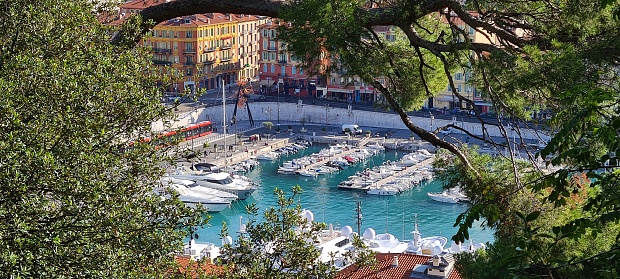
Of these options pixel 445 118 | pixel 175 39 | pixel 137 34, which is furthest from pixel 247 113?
pixel 137 34

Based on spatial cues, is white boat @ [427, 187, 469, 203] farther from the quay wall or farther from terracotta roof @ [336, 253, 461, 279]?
the quay wall

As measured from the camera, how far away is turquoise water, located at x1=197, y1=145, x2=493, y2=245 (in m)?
20.1

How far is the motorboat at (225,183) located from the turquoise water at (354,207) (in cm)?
22

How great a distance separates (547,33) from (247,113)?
98.8 feet

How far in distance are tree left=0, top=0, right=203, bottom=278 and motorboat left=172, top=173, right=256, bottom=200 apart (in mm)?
19674

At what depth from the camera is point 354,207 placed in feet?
72.5

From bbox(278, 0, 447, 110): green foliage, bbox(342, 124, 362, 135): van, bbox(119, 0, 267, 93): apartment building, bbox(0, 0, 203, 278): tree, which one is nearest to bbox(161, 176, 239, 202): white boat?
bbox(342, 124, 362, 135): van

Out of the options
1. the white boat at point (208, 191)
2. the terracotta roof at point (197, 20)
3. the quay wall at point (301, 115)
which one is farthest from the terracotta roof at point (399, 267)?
the terracotta roof at point (197, 20)

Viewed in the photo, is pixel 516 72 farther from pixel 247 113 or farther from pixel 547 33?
pixel 247 113

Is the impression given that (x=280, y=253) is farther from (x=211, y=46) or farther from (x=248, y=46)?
(x=248, y=46)

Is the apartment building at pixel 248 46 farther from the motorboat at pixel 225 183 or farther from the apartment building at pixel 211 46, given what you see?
the motorboat at pixel 225 183

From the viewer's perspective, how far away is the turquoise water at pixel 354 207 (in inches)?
793

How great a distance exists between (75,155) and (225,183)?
2105cm

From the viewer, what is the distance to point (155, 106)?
3811 mm
